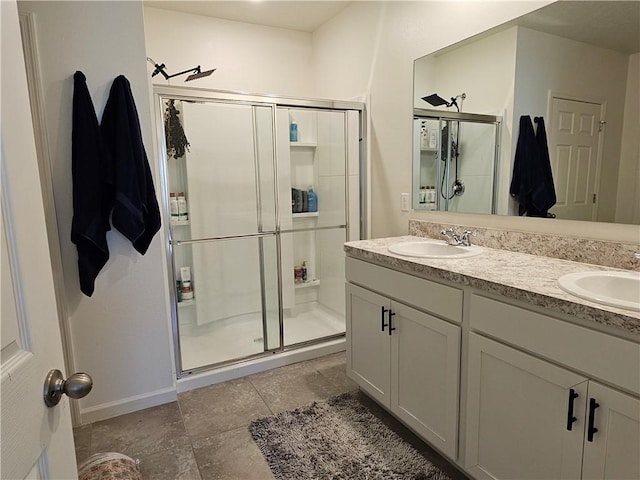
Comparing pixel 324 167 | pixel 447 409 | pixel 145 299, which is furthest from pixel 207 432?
pixel 324 167

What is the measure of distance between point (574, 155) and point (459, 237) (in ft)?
2.10

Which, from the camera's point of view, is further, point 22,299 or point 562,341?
point 562,341

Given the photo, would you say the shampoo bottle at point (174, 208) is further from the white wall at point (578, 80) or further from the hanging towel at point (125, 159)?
the white wall at point (578, 80)

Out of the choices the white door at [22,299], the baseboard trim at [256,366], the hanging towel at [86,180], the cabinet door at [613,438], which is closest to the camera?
the white door at [22,299]

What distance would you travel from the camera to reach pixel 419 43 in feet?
7.70

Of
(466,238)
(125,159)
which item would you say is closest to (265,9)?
(125,159)

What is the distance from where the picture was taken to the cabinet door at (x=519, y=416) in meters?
1.16

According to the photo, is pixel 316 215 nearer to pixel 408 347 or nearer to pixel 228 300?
pixel 228 300

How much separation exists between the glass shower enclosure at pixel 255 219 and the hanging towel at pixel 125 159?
28 centimetres

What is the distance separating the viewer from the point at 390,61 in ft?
8.49

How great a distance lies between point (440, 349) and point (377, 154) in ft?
5.29

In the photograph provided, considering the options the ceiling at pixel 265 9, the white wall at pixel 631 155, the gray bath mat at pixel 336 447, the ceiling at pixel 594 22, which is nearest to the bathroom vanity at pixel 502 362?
the gray bath mat at pixel 336 447

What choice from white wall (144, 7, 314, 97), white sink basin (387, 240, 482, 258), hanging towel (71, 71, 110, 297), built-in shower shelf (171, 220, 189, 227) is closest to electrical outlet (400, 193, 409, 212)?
white sink basin (387, 240, 482, 258)

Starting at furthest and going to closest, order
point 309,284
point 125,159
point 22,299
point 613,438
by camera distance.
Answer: point 309,284 → point 125,159 → point 613,438 → point 22,299
